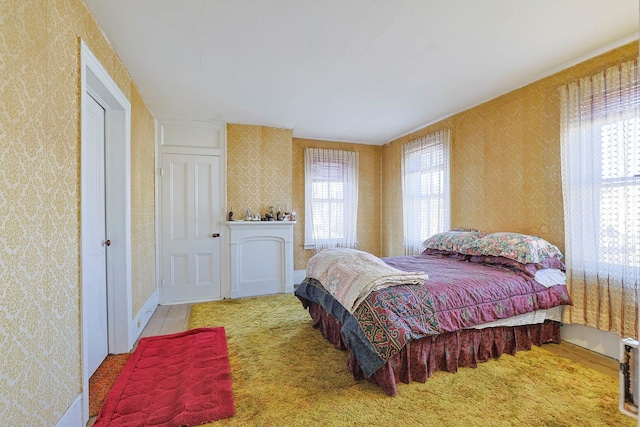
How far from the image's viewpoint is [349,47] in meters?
2.37

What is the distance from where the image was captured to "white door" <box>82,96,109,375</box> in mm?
2260

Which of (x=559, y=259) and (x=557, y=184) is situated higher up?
(x=557, y=184)

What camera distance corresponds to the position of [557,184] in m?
2.79

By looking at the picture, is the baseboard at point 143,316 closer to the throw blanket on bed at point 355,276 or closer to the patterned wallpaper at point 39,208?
the patterned wallpaper at point 39,208

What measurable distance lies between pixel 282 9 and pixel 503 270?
9.07 ft

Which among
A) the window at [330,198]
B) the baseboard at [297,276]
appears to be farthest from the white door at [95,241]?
the window at [330,198]

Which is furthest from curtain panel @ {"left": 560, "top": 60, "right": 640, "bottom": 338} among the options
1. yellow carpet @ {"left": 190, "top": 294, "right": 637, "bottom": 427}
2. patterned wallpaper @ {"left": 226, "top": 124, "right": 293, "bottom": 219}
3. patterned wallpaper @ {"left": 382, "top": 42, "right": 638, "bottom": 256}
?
patterned wallpaper @ {"left": 226, "top": 124, "right": 293, "bottom": 219}

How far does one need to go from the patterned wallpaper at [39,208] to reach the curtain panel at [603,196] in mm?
3689

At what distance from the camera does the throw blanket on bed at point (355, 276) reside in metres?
2.14

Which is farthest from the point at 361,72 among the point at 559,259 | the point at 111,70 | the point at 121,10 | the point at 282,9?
the point at 559,259

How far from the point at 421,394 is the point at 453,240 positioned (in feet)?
6.11

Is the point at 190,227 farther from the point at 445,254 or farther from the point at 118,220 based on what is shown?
the point at 445,254

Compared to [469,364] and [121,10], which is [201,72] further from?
[469,364]

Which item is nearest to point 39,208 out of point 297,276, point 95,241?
point 95,241
